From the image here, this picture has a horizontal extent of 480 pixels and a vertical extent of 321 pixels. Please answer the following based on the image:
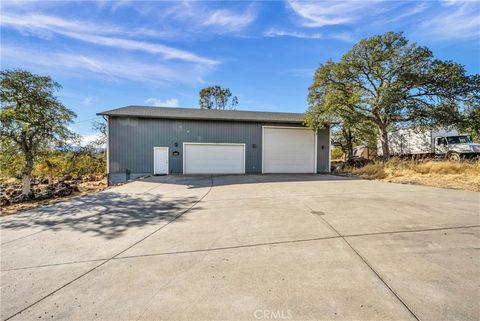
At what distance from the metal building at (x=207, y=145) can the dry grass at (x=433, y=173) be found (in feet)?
11.9

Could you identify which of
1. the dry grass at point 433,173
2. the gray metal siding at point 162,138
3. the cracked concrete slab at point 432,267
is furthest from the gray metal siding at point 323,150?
the cracked concrete slab at point 432,267

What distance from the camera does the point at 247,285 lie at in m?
2.15

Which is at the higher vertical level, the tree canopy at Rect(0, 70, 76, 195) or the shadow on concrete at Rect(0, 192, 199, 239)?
the tree canopy at Rect(0, 70, 76, 195)

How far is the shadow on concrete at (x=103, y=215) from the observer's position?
13.7ft

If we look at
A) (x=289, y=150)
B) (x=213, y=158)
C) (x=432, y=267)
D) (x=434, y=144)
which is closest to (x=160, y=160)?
(x=213, y=158)

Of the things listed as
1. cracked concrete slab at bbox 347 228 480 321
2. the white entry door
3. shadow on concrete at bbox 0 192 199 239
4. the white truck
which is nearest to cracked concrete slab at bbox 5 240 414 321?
cracked concrete slab at bbox 347 228 480 321

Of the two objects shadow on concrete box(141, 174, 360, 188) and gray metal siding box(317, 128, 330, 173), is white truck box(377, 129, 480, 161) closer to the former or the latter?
gray metal siding box(317, 128, 330, 173)

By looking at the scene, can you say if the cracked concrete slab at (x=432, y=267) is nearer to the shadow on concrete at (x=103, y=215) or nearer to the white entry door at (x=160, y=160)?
the shadow on concrete at (x=103, y=215)

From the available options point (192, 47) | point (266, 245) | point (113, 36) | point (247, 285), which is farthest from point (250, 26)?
point (247, 285)

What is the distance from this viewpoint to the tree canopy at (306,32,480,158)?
1077 cm

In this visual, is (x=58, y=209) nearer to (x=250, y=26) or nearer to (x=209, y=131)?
(x=209, y=131)

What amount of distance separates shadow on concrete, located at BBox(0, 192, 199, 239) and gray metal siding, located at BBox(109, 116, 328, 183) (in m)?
5.45

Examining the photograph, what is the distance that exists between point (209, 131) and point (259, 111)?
17.7 feet

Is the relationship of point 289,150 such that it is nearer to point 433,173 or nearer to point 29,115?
point 433,173
